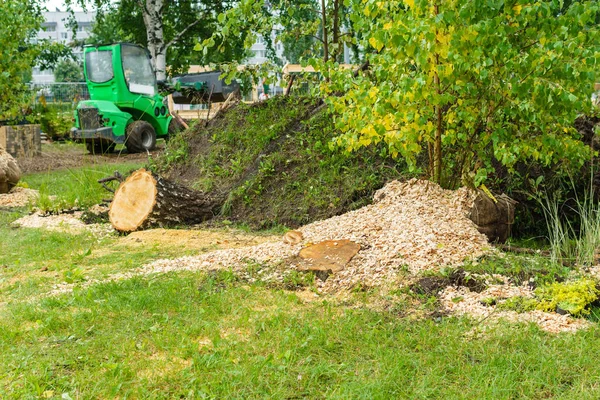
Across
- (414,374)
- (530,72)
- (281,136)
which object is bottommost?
(414,374)

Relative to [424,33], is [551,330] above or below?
below

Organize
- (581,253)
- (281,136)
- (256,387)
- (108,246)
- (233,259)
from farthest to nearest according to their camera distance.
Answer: (281,136) < (108,246) < (233,259) < (581,253) < (256,387)

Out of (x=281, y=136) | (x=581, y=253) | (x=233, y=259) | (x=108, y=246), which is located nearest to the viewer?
(x=581, y=253)

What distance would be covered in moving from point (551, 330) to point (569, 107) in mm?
2134

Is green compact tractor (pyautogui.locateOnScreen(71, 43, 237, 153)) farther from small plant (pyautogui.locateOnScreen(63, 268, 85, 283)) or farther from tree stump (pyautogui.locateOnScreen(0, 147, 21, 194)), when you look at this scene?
small plant (pyautogui.locateOnScreen(63, 268, 85, 283))

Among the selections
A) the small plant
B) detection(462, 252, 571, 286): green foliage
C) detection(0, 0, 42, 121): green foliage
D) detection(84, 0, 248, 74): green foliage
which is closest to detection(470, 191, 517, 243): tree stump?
detection(462, 252, 571, 286): green foliage

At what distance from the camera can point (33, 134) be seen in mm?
14867

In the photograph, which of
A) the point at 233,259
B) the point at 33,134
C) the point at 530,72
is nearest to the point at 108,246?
the point at 233,259

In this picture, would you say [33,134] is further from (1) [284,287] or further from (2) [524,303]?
(2) [524,303]

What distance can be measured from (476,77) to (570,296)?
217 centimetres

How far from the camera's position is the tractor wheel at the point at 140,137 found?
51.5 ft

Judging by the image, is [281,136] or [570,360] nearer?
[570,360]

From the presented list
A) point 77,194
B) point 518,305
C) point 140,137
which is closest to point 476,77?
point 518,305

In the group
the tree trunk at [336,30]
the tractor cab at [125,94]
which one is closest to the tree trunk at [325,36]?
the tree trunk at [336,30]
